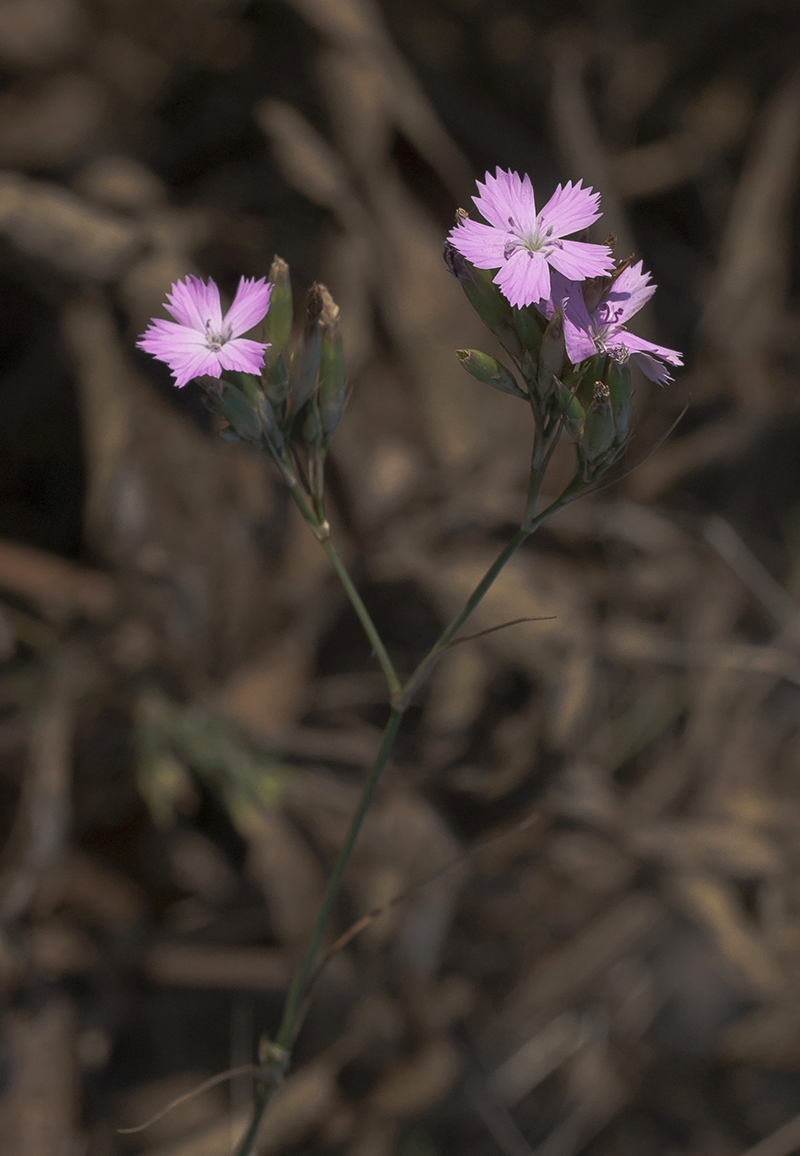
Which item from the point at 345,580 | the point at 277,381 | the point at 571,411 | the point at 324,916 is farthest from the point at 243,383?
the point at 324,916

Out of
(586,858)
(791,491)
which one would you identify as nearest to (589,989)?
(586,858)

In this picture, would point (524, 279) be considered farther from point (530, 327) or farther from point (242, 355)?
point (242, 355)

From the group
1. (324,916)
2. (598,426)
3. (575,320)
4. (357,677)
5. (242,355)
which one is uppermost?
(242,355)

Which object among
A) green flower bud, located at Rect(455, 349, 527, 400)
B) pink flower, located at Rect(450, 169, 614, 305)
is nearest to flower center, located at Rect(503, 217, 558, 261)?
pink flower, located at Rect(450, 169, 614, 305)

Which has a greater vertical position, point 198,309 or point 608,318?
point 198,309

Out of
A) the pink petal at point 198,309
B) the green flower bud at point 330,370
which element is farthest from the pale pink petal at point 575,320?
the pink petal at point 198,309

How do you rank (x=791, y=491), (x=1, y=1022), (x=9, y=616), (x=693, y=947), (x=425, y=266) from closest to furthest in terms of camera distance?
(x=1, y=1022) → (x=9, y=616) → (x=693, y=947) → (x=425, y=266) → (x=791, y=491)

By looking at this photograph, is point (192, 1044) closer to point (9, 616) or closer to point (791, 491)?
point (9, 616)

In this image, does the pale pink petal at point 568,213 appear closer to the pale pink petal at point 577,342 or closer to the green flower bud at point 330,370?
the pale pink petal at point 577,342
